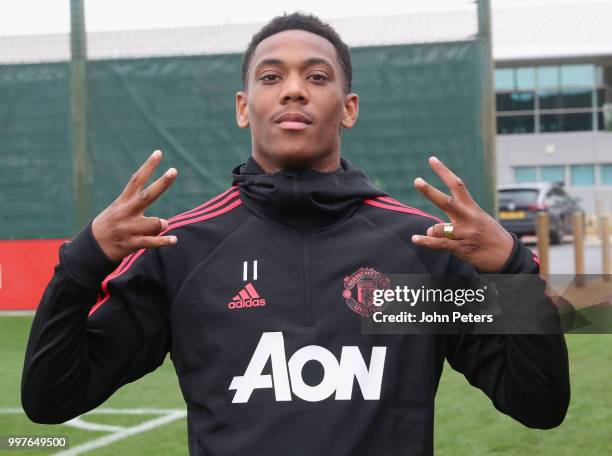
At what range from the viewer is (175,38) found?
803cm

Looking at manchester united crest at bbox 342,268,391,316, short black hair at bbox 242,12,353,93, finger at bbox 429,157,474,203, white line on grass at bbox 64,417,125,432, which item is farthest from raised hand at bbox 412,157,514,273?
white line on grass at bbox 64,417,125,432

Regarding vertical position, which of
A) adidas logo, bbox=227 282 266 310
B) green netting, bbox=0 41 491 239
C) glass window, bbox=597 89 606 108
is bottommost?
adidas logo, bbox=227 282 266 310

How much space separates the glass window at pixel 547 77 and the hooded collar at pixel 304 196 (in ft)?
122

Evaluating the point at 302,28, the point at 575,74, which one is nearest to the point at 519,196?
the point at 575,74

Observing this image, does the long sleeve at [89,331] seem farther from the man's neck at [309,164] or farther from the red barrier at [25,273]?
the red barrier at [25,273]

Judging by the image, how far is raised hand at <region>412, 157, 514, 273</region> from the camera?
222cm

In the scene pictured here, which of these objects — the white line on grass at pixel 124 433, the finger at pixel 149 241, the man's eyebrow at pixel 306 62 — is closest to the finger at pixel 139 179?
the finger at pixel 149 241

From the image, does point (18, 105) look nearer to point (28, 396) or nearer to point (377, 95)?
point (377, 95)

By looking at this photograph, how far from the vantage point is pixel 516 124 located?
38.8 metres

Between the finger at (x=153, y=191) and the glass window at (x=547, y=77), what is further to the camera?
the glass window at (x=547, y=77)

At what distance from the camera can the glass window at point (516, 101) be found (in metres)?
38.3

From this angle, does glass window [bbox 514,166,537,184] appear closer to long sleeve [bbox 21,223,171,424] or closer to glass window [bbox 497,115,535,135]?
glass window [bbox 497,115,535,135]

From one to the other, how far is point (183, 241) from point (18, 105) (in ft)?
20.0

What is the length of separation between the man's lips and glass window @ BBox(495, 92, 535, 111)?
36981 millimetres
